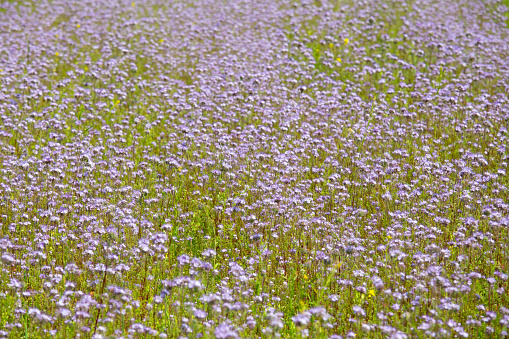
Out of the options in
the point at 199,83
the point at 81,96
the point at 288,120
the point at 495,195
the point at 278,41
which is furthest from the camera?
the point at 278,41

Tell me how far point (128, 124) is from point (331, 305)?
5.29 metres

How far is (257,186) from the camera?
698 centimetres

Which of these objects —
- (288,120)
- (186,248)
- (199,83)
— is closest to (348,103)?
(288,120)

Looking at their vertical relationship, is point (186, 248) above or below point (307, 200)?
below

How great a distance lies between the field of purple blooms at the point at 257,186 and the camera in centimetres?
505

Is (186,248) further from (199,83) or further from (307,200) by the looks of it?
(199,83)

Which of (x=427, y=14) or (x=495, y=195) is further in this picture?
(x=427, y=14)

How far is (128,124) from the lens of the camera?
8977mm

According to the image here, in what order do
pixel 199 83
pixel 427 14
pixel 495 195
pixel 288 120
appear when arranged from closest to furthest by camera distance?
pixel 495 195
pixel 288 120
pixel 199 83
pixel 427 14

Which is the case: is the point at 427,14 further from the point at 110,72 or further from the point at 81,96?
the point at 81,96

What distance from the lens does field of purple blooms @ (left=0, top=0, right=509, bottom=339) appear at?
505cm

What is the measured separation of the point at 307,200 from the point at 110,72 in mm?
6711

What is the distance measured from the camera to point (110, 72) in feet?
36.7

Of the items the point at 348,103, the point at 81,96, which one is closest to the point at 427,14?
the point at 348,103
